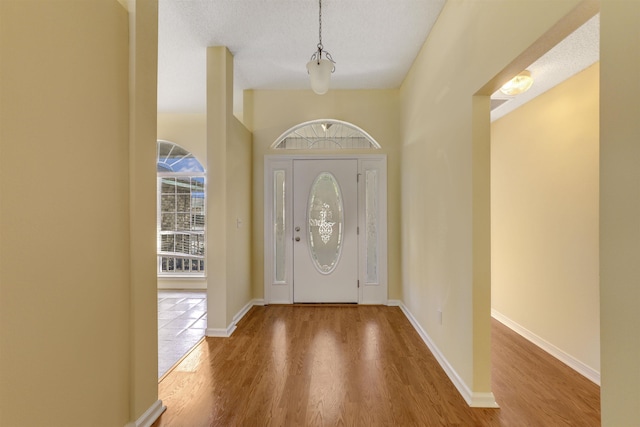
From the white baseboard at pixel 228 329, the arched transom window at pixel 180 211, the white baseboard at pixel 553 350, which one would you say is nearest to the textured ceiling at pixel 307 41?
the arched transom window at pixel 180 211

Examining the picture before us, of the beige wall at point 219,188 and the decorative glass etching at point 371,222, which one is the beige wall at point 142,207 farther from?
the decorative glass etching at point 371,222

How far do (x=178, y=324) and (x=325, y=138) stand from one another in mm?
2930

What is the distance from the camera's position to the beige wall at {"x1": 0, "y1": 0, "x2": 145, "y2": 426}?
112cm

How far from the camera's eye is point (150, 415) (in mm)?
1824

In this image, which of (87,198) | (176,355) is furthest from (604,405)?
(176,355)

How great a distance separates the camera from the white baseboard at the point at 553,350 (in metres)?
2.34

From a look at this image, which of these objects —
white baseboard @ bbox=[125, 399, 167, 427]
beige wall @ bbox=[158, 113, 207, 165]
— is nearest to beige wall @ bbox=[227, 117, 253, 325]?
white baseboard @ bbox=[125, 399, 167, 427]

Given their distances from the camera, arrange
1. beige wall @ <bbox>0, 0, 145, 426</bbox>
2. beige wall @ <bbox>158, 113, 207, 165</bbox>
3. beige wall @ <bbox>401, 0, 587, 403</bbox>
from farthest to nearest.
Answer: beige wall @ <bbox>158, 113, 207, 165</bbox> → beige wall @ <bbox>401, 0, 587, 403</bbox> → beige wall @ <bbox>0, 0, 145, 426</bbox>

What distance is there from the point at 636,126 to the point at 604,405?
3.27 ft

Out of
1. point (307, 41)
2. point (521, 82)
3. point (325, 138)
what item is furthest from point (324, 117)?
point (521, 82)

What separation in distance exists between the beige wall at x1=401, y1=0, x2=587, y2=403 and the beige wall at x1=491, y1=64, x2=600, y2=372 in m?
1.09

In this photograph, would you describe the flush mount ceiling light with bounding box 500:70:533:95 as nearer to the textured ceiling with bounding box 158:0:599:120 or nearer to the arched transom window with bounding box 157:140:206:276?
the textured ceiling with bounding box 158:0:599:120

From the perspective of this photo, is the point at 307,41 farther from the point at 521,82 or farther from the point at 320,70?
the point at 521,82

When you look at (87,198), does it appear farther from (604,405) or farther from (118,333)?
(604,405)
